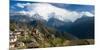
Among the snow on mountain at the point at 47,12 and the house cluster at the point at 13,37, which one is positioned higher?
the snow on mountain at the point at 47,12

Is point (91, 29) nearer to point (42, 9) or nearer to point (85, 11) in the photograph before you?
point (85, 11)

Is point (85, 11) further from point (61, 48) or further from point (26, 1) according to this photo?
point (26, 1)

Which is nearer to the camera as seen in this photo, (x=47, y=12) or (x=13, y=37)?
(x=13, y=37)

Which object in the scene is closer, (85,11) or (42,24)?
(42,24)

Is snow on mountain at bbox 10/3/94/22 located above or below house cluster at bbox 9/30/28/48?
above

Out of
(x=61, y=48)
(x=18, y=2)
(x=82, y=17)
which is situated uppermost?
(x=18, y=2)

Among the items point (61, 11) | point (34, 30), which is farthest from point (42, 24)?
point (61, 11)

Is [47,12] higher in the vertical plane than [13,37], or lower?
higher
